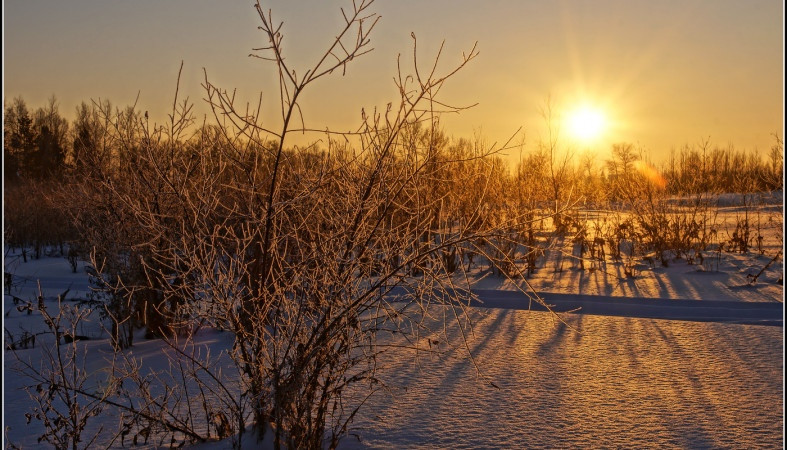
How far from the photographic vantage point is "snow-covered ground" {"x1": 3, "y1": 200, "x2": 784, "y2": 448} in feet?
12.0

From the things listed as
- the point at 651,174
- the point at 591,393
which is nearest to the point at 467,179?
the point at 591,393

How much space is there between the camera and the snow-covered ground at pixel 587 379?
12.0 ft

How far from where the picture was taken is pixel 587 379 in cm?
459

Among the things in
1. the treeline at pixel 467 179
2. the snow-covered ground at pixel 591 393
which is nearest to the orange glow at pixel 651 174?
the treeline at pixel 467 179

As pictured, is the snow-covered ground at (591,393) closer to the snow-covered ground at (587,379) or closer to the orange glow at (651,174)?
the snow-covered ground at (587,379)

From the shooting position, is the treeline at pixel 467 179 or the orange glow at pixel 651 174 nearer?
the treeline at pixel 467 179

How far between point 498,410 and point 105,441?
198 cm

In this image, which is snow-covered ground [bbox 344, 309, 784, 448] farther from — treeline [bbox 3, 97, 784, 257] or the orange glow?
the orange glow

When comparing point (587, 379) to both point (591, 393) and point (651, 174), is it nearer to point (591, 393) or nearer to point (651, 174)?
point (591, 393)

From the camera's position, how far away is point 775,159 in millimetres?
13297

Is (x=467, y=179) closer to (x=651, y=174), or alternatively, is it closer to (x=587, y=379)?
(x=587, y=379)

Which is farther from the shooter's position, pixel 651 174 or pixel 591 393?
pixel 651 174

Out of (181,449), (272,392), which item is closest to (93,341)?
(181,449)

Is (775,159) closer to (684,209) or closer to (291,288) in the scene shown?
(684,209)
